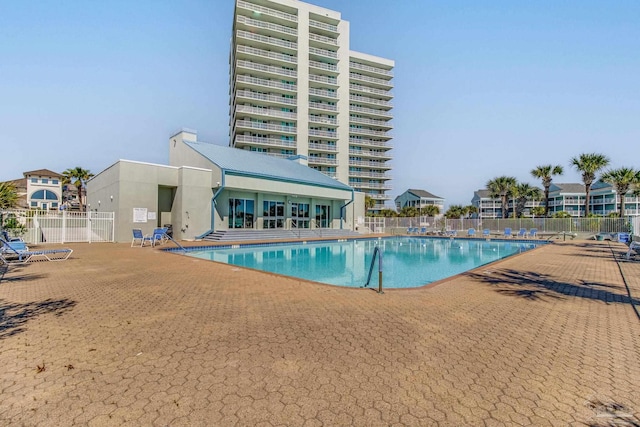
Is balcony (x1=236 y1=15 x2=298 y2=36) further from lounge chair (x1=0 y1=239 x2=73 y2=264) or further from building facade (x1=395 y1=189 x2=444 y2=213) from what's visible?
building facade (x1=395 y1=189 x2=444 y2=213)

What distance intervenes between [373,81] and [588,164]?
38863 millimetres

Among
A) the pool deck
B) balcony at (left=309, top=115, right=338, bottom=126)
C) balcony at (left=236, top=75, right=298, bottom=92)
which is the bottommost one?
the pool deck

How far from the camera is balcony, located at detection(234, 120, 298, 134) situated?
144ft

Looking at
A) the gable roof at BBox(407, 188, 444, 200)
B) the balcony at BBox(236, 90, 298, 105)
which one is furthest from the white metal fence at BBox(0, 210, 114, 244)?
the gable roof at BBox(407, 188, 444, 200)

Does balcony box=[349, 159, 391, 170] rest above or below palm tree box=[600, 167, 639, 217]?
above

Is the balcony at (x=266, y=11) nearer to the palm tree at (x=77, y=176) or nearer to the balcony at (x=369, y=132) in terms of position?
the balcony at (x=369, y=132)

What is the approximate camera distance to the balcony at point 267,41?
4481 cm

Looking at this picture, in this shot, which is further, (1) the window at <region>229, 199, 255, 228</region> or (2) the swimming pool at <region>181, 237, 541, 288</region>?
(1) the window at <region>229, 199, 255, 228</region>

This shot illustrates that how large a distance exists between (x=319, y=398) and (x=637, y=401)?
268 centimetres

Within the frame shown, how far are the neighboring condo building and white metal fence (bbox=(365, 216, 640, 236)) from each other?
16.2 metres

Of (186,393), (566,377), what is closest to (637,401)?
(566,377)

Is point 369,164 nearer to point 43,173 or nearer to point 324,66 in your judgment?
point 324,66

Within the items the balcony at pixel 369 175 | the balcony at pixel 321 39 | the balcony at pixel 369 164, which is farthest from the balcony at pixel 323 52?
the balcony at pixel 369 175

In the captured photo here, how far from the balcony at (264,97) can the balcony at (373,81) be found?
709 inches
